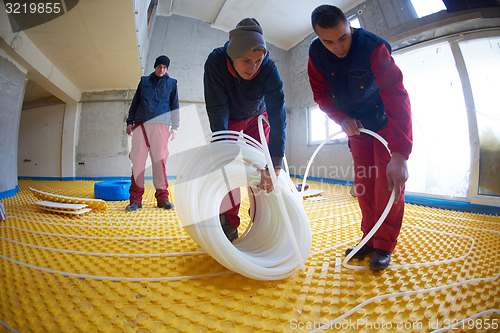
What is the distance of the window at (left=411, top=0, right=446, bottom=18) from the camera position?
127 inches

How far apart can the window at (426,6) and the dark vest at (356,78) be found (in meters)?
3.28

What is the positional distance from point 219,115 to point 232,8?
6.70 meters

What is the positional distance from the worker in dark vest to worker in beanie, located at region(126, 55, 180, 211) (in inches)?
78.3

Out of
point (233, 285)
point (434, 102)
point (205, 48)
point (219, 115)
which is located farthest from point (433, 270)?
point (205, 48)

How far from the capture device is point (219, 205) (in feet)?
3.76

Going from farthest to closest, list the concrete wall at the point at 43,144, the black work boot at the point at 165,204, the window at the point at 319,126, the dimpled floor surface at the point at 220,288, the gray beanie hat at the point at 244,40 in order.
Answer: the concrete wall at the point at 43,144 < the window at the point at 319,126 < the black work boot at the point at 165,204 < the gray beanie hat at the point at 244,40 < the dimpled floor surface at the point at 220,288

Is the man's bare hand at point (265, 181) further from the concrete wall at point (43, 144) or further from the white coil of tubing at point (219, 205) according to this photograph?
the concrete wall at point (43, 144)

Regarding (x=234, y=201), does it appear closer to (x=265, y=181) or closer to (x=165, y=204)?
(x=265, y=181)

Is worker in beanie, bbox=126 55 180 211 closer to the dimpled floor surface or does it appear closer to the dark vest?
the dimpled floor surface

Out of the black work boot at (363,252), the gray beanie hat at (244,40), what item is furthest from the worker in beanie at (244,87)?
the black work boot at (363,252)

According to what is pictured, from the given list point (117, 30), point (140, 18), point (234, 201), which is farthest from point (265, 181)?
point (140, 18)

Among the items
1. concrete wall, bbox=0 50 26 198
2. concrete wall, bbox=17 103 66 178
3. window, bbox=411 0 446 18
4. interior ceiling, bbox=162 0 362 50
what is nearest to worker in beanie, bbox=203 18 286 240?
window, bbox=411 0 446 18

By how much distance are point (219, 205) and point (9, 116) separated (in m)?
4.26

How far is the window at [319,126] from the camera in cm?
632
